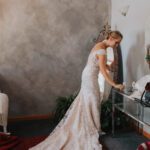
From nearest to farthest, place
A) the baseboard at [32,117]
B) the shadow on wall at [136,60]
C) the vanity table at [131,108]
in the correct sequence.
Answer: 1. the vanity table at [131,108]
2. the shadow on wall at [136,60]
3. the baseboard at [32,117]

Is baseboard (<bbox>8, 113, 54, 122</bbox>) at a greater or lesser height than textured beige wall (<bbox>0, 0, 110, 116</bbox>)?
lesser

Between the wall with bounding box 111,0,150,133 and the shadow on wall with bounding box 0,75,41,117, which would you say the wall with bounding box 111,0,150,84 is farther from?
the shadow on wall with bounding box 0,75,41,117

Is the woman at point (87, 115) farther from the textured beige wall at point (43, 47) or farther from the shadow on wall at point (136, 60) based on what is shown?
the textured beige wall at point (43, 47)

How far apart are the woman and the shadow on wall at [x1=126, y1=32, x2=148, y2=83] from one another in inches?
20.2

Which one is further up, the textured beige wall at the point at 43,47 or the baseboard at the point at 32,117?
the textured beige wall at the point at 43,47

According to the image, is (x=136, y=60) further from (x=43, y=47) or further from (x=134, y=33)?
(x=43, y=47)

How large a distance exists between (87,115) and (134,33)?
1.46 metres

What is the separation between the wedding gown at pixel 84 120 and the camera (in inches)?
124

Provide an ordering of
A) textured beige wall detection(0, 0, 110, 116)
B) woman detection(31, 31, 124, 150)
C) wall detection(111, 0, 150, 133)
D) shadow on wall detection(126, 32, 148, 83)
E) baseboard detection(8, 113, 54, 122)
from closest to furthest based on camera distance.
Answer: woman detection(31, 31, 124, 150) → wall detection(111, 0, 150, 133) → shadow on wall detection(126, 32, 148, 83) → textured beige wall detection(0, 0, 110, 116) → baseboard detection(8, 113, 54, 122)

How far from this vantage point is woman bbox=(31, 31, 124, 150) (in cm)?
310

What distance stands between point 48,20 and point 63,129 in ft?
6.36

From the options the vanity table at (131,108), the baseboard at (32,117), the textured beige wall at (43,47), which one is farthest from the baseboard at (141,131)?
the baseboard at (32,117)

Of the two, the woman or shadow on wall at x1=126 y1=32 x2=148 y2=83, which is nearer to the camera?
the woman

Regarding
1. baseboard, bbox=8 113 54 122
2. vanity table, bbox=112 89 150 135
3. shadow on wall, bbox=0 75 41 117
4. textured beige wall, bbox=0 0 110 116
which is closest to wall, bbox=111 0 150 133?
vanity table, bbox=112 89 150 135
